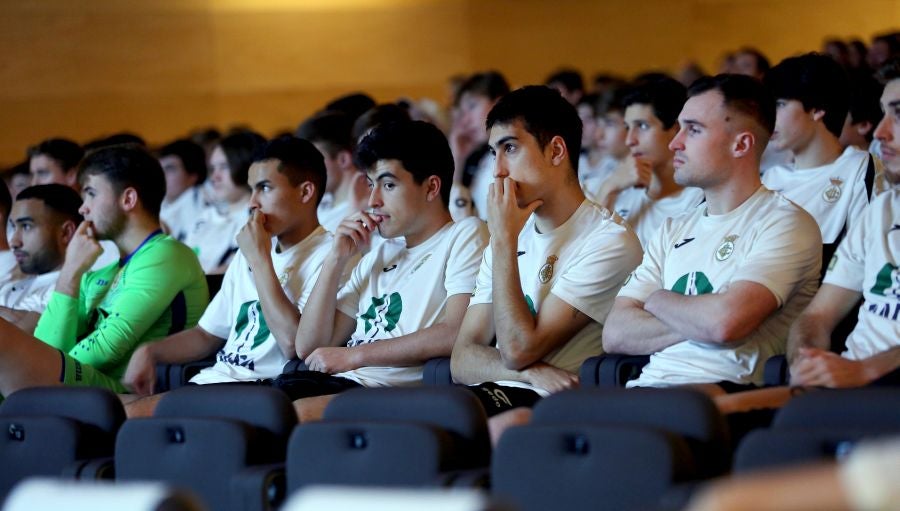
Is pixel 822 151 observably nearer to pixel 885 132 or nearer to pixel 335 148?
pixel 885 132

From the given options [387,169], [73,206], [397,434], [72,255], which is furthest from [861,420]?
[73,206]

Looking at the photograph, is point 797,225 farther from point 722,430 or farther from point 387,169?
point 387,169

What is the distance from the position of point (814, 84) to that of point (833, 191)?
0.39m

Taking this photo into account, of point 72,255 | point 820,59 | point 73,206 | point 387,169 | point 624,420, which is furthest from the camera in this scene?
point 73,206

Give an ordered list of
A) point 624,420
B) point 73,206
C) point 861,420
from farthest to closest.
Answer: point 73,206 < point 624,420 < point 861,420

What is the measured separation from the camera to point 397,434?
269 cm

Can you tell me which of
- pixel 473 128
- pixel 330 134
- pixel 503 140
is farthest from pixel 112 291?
pixel 473 128

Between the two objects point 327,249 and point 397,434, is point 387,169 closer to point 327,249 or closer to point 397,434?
point 327,249

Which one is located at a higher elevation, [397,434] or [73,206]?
[73,206]

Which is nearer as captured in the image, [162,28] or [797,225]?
[797,225]

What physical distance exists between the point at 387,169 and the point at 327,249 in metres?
0.49

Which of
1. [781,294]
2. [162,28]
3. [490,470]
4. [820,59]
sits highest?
[162,28]

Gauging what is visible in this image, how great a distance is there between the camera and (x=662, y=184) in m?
4.96

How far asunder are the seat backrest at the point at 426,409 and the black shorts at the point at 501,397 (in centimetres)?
50
